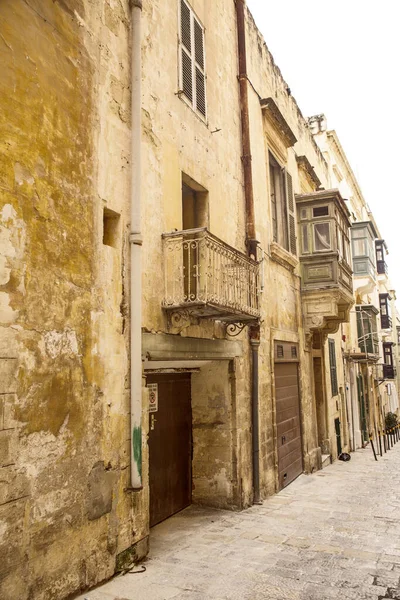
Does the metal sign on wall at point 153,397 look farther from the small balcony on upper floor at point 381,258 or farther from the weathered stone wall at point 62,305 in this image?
the small balcony on upper floor at point 381,258

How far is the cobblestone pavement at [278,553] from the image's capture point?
15.5 feet

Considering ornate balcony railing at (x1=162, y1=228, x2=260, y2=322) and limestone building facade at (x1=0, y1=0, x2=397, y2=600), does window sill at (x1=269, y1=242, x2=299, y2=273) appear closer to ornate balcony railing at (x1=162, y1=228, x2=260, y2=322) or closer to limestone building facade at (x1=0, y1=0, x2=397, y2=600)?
limestone building facade at (x1=0, y1=0, x2=397, y2=600)

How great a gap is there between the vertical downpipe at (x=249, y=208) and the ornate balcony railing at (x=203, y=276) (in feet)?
6.36

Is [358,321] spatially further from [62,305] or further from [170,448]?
[62,305]

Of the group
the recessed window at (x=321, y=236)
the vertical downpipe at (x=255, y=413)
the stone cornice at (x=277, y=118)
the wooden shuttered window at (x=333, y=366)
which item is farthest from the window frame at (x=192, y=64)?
the wooden shuttered window at (x=333, y=366)

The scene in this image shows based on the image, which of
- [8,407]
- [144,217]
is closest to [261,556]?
[8,407]

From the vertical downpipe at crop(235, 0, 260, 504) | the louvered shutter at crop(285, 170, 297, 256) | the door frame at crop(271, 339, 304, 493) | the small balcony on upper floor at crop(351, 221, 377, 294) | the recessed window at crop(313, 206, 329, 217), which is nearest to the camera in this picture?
the vertical downpipe at crop(235, 0, 260, 504)

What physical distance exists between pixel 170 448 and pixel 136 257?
354 cm

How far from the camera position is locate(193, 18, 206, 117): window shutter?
805 centimetres

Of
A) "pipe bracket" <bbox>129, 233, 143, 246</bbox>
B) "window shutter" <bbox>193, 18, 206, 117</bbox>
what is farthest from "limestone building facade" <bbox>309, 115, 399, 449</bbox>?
"pipe bracket" <bbox>129, 233, 143, 246</bbox>

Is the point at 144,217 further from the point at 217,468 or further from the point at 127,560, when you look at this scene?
the point at 217,468

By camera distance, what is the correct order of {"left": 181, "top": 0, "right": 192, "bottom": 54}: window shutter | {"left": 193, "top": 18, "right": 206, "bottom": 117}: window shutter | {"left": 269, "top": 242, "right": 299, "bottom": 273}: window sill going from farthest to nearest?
1. {"left": 269, "top": 242, "right": 299, "bottom": 273}: window sill
2. {"left": 193, "top": 18, "right": 206, "bottom": 117}: window shutter
3. {"left": 181, "top": 0, "right": 192, "bottom": 54}: window shutter

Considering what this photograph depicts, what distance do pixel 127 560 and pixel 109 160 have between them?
4.36 m

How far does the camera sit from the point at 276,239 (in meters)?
11.7
